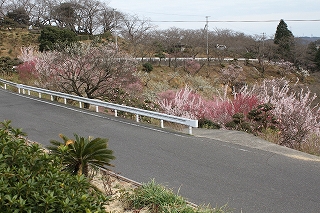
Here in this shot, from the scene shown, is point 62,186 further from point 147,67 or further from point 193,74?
point 193,74

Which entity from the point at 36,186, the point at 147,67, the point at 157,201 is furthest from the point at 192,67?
the point at 36,186

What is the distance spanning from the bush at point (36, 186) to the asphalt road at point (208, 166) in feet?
9.21

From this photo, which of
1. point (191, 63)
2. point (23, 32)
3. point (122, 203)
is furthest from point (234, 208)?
point (23, 32)

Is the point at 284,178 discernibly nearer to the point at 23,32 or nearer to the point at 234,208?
the point at 234,208

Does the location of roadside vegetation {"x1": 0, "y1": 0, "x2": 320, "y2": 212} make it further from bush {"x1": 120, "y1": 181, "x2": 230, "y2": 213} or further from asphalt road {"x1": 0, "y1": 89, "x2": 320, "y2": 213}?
asphalt road {"x1": 0, "y1": 89, "x2": 320, "y2": 213}

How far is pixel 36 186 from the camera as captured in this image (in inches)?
163

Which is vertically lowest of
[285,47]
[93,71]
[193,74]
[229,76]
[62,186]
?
[229,76]

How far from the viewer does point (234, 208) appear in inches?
243

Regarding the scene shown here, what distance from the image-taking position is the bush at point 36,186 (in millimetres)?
3825

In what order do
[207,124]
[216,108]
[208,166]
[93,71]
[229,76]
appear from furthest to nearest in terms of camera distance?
[229,76] → [93,71] → [216,108] → [207,124] → [208,166]

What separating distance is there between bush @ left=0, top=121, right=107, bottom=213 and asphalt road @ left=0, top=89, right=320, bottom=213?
9.21 ft

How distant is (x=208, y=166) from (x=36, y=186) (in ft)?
17.2

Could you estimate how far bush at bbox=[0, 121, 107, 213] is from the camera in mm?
3825

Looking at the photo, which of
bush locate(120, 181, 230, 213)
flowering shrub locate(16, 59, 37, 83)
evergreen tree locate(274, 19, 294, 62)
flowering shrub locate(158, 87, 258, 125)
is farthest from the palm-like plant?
evergreen tree locate(274, 19, 294, 62)
